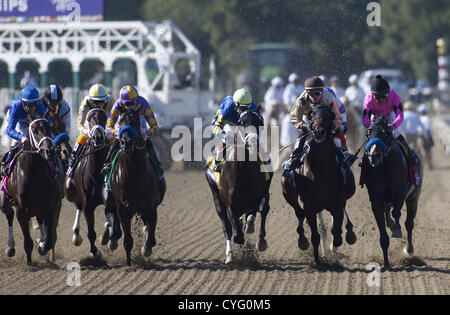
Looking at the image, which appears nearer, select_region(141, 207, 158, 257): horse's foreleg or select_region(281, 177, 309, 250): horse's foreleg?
select_region(141, 207, 158, 257): horse's foreleg

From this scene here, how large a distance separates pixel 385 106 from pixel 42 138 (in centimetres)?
369

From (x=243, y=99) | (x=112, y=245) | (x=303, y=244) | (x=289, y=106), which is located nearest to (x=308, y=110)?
(x=243, y=99)

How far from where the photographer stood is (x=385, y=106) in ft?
30.4

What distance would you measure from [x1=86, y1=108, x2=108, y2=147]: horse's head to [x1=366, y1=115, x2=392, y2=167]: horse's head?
2.89m

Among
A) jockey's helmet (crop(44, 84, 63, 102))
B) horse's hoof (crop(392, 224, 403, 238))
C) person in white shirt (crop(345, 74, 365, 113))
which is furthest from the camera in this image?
person in white shirt (crop(345, 74, 365, 113))

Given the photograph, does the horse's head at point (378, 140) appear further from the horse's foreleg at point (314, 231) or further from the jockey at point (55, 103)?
the jockey at point (55, 103)

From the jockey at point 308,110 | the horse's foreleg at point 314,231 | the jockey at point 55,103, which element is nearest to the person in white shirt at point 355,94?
the jockey at point 308,110

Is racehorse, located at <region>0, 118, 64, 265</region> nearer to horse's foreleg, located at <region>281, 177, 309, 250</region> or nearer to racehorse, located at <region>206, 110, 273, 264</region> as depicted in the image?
racehorse, located at <region>206, 110, 273, 264</region>

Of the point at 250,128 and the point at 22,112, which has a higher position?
the point at 22,112

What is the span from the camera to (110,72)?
2216 centimetres

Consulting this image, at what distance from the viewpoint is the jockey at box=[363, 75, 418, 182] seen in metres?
9.15

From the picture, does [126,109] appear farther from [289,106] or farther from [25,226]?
[289,106]

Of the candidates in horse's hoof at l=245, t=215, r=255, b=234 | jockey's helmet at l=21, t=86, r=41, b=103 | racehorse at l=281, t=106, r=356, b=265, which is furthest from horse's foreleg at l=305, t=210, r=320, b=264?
jockey's helmet at l=21, t=86, r=41, b=103
